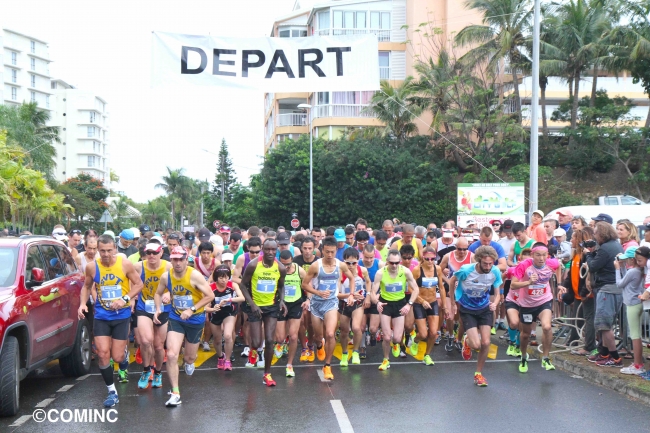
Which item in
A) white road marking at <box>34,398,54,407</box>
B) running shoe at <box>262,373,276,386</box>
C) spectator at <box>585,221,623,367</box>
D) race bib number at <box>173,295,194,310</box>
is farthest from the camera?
spectator at <box>585,221,623,367</box>

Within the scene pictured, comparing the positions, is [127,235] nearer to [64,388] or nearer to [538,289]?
[64,388]

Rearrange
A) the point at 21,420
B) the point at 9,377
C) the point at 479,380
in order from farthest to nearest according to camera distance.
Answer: the point at 479,380
the point at 21,420
the point at 9,377

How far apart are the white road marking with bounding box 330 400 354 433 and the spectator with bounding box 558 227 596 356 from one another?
449 centimetres

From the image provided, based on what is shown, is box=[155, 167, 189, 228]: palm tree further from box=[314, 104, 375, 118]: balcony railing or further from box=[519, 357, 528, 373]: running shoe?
box=[519, 357, 528, 373]: running shoe

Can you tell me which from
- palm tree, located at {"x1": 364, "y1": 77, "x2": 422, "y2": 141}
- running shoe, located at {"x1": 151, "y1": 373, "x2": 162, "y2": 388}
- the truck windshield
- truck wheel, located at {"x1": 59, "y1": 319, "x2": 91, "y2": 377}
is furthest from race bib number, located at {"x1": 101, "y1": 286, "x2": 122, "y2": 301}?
palm tree, located at {"x1": 364, "y1": 77, "x2": 422, "y2": 141}

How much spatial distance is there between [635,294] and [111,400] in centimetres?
672

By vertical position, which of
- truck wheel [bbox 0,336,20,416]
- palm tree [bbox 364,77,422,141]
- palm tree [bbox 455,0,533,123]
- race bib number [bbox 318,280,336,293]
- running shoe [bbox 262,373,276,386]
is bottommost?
running shoe [bbox 262,373,276,386]

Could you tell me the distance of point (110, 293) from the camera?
8.16 meters

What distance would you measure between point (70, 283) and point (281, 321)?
2.94 metres

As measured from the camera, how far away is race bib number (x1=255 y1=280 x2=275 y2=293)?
9359 millimetres

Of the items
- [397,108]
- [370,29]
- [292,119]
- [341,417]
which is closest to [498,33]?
[397,108]

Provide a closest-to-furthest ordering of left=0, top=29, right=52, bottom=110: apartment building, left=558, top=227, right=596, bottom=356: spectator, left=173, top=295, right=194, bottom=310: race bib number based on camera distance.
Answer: left=173, top=295, right=194, bottom=310: race bib number < left=558, top=227, right=596, bottom=356: spectator < left=0, top=29, right=52, bottom=110: apartment building

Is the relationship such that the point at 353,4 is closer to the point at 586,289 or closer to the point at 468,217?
the point at 468,217

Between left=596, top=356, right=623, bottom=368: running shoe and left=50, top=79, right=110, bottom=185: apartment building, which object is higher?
left=50, top=79, right=110, bottom=185: apartment building
